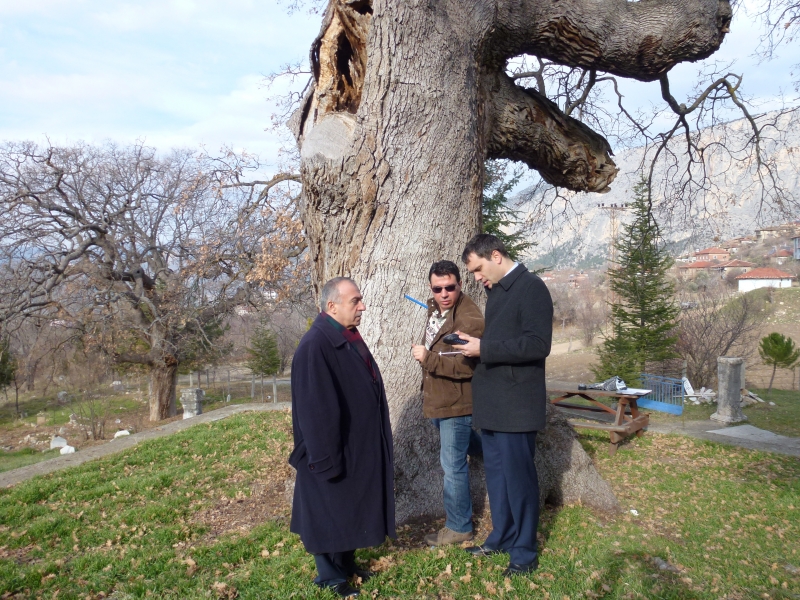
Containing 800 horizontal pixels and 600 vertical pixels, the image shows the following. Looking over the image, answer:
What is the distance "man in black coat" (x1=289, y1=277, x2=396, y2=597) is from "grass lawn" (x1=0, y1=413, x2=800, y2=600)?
37 cm

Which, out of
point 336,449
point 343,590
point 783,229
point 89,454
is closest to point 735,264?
point 783,229

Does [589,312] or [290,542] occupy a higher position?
[589,312]

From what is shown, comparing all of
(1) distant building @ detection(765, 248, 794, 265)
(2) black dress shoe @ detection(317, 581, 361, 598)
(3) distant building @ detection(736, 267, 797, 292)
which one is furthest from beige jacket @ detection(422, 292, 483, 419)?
(1) distant building @ detection(765, 248, 794, 265)

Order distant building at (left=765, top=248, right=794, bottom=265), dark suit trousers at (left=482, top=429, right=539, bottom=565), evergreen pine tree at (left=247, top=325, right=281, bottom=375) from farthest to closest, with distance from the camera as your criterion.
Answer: distant building at (left=765, top=248, right=794, bottom=265) < evergreen pine tree at (left=247, top=325, right=281, bottom=375) < dark suit trousers at (left=482, top=429, right=539, bottom=565)

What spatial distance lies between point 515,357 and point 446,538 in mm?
1374

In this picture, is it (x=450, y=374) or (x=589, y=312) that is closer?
(x=450, y=374)

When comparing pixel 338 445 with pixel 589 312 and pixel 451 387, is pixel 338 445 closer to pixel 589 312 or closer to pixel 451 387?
pixel 451 387

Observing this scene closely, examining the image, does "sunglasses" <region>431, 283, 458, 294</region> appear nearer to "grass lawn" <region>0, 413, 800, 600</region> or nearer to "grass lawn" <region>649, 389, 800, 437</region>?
"grass lawn" <region>0, 413, 800, 600</region>

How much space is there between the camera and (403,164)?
413 centimetres

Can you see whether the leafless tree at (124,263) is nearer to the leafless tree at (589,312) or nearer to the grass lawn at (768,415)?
the grass lawn at (768,415)

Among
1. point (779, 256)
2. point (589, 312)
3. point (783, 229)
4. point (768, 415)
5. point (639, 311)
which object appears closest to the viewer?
point (783, 229)

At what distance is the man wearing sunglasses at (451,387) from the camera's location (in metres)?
A: 3.39

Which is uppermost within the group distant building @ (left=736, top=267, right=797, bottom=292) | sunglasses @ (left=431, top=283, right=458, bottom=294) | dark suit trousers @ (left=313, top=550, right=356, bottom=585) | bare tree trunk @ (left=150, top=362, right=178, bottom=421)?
distant building @ (left=736, top=267, right=797, bottom=292)

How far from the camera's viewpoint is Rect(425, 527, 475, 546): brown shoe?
3543mm
